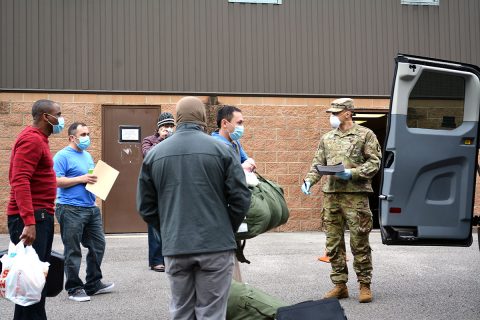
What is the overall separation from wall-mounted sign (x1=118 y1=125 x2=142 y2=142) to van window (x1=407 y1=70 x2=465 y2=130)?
22.8ft

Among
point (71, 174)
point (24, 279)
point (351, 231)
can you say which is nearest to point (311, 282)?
point (351, 231)

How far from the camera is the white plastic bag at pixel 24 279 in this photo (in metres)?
4.11

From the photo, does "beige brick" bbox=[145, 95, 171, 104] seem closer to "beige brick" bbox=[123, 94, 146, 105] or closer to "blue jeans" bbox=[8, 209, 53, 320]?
"beige brick" bbox=[123, 94, 146, 105]

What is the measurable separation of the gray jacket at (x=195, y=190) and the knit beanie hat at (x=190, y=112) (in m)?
0.05

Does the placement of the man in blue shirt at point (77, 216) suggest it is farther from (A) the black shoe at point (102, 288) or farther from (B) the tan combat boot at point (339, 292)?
(B) the tan combat boot at point (339, 292)

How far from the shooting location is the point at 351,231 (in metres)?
5.89

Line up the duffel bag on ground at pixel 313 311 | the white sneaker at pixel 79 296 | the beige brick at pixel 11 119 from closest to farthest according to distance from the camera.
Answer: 1. the duffel bag on ground at pixel 313 311
2. the white sneaker at pixel 79 296
3. the beige brick at pixel 11 119

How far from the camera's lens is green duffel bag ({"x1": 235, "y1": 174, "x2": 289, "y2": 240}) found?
4.25 meters

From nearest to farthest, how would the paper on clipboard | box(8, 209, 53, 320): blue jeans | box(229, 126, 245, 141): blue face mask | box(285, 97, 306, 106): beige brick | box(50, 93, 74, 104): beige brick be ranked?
box(8, 209, 53, 320): blue jeans, box(229, 126, 245, 141): blue face mask, the paper on clipboard, box(50, 93, 74, 104): beige brick, box(285, 97, 306, 106): beige brick

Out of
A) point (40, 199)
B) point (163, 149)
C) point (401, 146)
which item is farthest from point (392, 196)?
point (40, 199)

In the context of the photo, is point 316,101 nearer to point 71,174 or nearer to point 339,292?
point 339,292

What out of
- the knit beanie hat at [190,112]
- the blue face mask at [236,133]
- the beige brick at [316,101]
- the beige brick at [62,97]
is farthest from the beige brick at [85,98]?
the knit beanie hat at [190,112]

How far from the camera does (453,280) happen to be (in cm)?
696

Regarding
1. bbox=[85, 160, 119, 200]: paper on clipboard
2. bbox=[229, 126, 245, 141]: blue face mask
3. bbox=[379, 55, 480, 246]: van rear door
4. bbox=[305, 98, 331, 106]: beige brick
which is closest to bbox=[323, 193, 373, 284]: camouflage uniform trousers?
bbox=[379, 55, 480, 246]: van rear door
